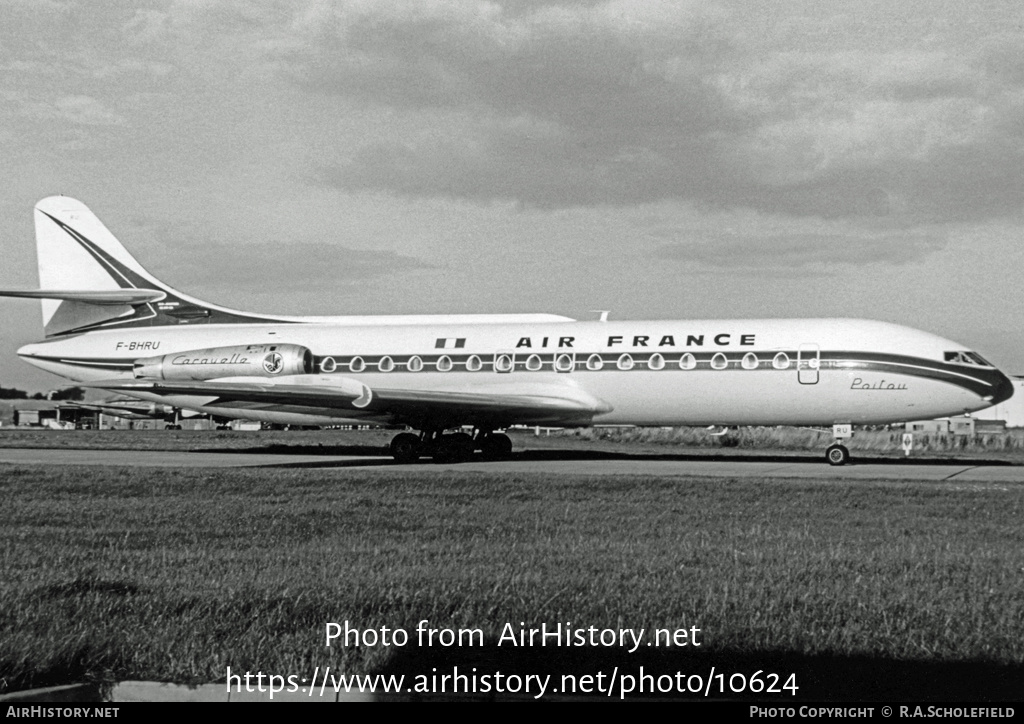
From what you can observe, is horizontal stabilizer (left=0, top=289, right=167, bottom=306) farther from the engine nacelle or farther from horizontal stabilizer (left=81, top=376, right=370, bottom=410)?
horizontal stabilizer (left=81, top=376, right=370, bottom=410)

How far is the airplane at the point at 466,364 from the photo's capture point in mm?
25891

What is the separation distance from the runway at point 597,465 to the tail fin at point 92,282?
490 centimetres

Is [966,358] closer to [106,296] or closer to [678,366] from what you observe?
[678,366]

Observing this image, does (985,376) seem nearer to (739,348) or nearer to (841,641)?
(739,348)

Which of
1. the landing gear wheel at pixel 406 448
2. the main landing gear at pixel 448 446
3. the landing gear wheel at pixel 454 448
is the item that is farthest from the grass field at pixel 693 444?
the landing gear wheel at pixel 406 448

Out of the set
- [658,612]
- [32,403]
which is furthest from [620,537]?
[32,403]

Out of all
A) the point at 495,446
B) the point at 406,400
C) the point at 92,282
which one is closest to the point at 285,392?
the point at 406,400

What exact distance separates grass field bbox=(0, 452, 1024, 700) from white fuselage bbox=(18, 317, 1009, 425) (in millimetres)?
10410

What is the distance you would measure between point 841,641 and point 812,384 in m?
20.2

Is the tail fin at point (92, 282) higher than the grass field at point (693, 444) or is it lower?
higher

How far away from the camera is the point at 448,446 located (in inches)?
1166

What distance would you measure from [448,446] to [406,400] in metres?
3.43

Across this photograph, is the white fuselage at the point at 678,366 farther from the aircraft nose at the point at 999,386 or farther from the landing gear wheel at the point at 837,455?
the landing gear wheel at the point at 837,455

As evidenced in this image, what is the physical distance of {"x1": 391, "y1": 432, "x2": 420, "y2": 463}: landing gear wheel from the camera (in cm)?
2822
